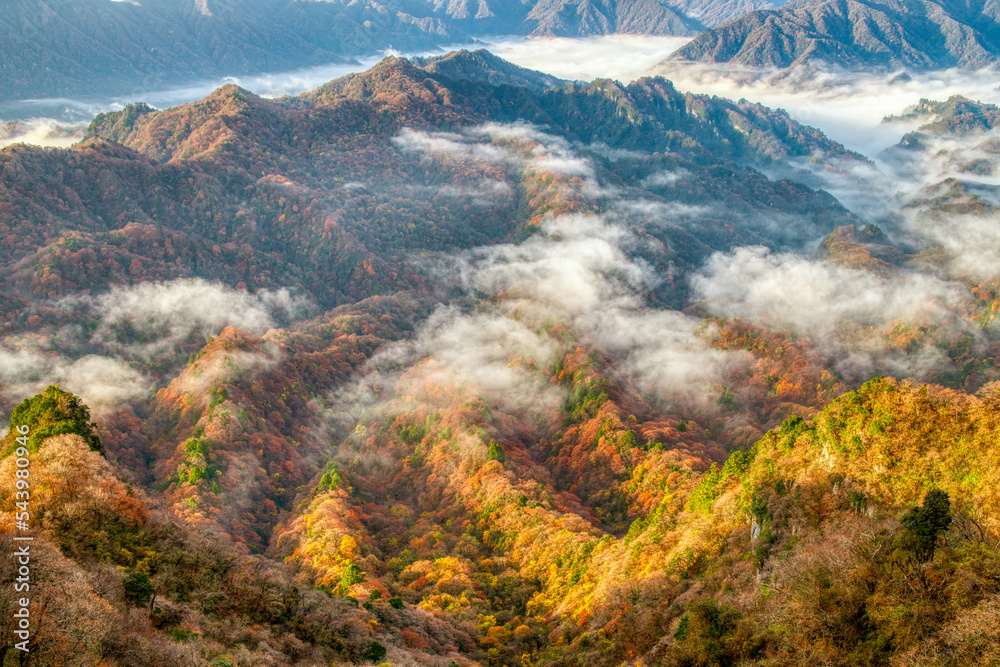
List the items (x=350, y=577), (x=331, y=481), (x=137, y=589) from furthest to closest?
(x=331, y=481) < (x=350, y=577) < (x=137, y=589)

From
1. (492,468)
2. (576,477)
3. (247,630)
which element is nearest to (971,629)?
(247,630)

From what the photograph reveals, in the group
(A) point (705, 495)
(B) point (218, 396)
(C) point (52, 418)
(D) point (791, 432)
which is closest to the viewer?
(C) point (52, 418)

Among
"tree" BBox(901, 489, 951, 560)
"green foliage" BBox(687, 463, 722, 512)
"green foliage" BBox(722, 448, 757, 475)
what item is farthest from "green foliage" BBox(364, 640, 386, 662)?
"tree" BBox(901, 489, 951, 560)

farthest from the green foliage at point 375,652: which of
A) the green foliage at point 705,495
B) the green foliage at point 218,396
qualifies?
the green foliage at point 218,396

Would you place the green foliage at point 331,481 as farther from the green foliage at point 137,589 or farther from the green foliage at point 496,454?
the green foliage at point 137,589

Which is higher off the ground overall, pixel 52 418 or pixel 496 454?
pixel 52 418

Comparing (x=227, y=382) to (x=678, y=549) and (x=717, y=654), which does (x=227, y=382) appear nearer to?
(x=678, y=549)

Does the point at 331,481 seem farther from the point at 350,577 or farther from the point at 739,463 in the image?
the point at 739,463

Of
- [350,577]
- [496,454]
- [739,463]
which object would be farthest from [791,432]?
[496,454]

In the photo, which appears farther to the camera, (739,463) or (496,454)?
(496,454)

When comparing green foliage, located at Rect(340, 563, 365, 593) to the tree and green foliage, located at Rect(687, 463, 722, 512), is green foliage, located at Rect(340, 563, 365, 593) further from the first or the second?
the tree
